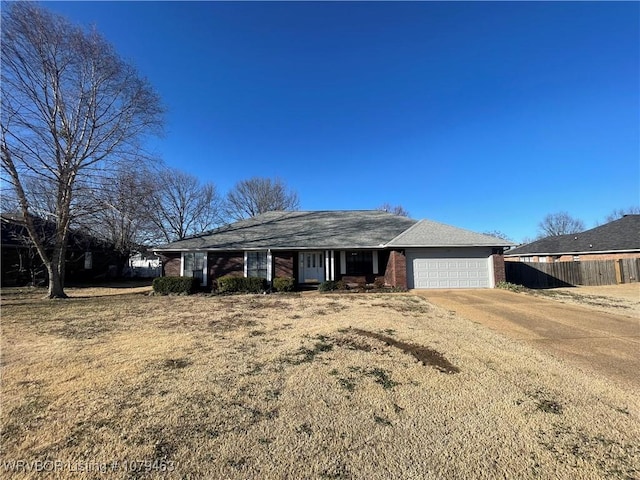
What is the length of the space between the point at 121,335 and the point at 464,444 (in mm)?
7230

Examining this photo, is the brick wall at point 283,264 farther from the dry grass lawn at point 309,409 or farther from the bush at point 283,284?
the dry grass lawn at point 309,409

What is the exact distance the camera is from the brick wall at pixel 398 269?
1583 cm

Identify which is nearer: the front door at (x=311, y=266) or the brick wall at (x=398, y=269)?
the brick wall at (x=398, y=269)

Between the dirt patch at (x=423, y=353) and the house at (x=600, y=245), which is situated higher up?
the house at (x=600, y=245)

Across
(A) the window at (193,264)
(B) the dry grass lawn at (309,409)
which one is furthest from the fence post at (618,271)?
(A) the window at (193,264)

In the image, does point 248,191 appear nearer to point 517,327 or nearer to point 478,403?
point 517,327

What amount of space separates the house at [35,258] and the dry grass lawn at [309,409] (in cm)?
1555

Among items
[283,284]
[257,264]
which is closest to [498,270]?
[283,284]

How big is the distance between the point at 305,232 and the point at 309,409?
15468mm

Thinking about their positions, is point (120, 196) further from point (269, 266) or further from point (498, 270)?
point (498, 270)

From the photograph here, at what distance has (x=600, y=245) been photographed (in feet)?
79.3

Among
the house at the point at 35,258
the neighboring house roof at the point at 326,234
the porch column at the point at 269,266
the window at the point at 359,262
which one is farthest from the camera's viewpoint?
the house at the point at 35,258

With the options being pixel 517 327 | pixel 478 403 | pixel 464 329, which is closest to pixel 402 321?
pixel 464 329

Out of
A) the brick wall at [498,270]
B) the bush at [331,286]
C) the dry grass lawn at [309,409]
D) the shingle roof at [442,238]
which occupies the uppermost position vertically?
the shingle roof at [442,238]
